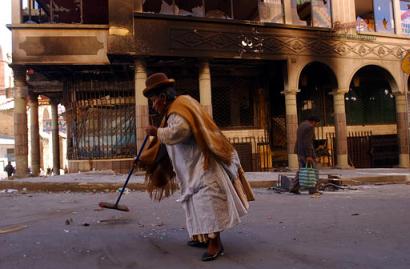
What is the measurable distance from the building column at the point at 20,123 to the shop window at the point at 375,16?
477 inches

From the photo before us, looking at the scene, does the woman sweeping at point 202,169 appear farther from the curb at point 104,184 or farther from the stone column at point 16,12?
the stone column at point 16,12

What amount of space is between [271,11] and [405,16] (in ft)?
20.9

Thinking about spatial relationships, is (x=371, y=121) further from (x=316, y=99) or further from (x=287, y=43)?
(x=287, y=43)

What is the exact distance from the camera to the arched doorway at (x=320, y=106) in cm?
1725

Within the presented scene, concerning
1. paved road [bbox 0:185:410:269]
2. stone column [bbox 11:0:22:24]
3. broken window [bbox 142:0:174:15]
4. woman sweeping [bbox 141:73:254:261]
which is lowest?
paved road [bbox 0:185:410:269]

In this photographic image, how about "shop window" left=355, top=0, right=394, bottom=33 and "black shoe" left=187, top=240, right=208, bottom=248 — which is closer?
"black shoe" left=187, top=240, right=208, bottom=248

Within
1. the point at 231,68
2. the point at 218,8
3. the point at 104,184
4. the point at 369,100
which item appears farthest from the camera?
the point at 369,100

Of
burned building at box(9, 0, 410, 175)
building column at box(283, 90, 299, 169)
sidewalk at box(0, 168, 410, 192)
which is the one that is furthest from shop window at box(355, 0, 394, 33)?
sidewalk at box(0, 168, 410, 192)

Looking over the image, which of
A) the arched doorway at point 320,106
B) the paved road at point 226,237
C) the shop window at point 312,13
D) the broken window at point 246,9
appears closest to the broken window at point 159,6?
the broken window at point 246,9

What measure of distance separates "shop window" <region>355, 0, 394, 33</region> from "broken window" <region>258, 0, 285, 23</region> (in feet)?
11.3

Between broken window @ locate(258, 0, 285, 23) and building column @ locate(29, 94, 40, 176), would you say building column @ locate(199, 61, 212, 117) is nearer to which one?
broken window @ locate(258, 0, 285, 23)

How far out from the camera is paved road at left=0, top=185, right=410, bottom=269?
3568 mm

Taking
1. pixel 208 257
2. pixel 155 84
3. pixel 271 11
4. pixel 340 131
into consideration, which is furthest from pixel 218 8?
pixel 208 257

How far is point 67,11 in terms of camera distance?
1734 centimetres
